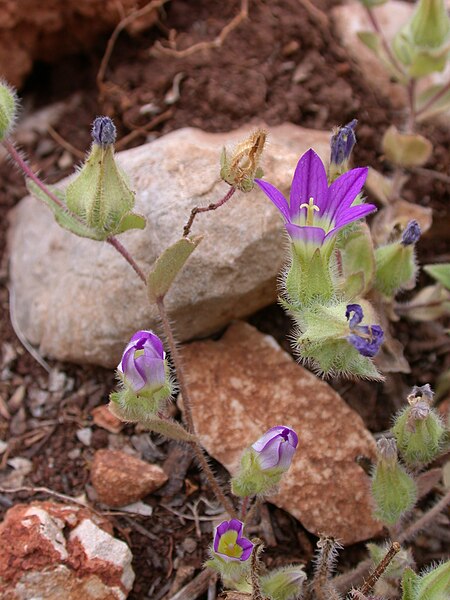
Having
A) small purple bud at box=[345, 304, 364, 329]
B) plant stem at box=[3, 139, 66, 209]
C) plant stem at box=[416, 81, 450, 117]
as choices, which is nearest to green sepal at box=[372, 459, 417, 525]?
small purple bud at box=[345, 304, 364, 329]

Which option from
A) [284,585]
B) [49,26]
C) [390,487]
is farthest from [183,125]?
[284,585]

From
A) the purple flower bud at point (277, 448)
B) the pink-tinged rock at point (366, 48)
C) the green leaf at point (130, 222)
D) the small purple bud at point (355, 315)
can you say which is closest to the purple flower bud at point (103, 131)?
the green leaf at point (130, 222)

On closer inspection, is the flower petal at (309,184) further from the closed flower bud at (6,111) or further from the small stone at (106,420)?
the small stone at (106,420)

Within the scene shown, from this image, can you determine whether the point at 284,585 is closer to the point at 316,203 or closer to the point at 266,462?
the point at 266,462

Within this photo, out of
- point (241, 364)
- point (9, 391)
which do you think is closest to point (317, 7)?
point (241, 364)

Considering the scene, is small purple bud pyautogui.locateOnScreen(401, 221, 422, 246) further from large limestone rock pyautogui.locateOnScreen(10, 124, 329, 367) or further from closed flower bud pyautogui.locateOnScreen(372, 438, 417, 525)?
closed flower bud pyautogui.locateOnScreen(372, 438, 417, 525)
